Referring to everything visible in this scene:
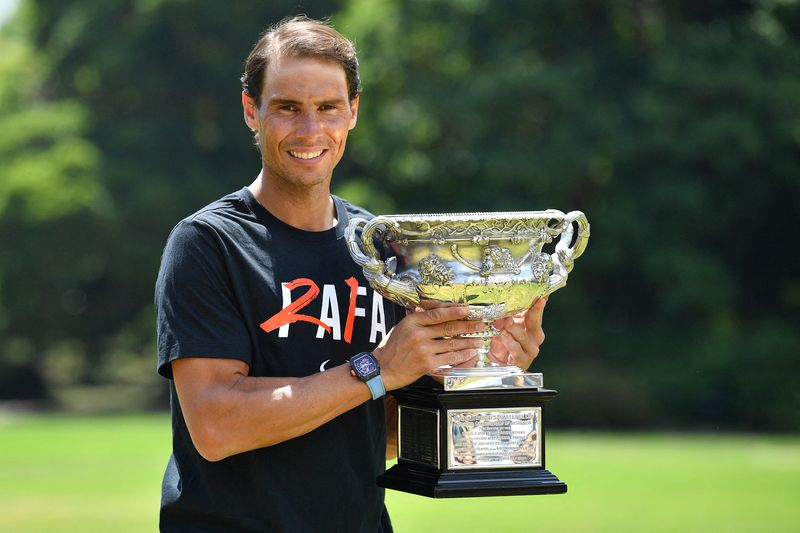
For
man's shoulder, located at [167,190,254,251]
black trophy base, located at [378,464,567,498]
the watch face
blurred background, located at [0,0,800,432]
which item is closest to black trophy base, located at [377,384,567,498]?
black trophy base, located at [378,464,567,498]

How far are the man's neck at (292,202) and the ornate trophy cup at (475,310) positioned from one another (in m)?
0.14

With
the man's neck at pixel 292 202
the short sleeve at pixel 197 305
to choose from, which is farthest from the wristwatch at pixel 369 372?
the man's neck at pixel 292 202

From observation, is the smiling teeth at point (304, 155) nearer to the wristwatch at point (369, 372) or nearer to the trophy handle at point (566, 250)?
the wristwatch at point (369, 372)

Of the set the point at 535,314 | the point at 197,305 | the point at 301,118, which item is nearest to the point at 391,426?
the point at 535,314

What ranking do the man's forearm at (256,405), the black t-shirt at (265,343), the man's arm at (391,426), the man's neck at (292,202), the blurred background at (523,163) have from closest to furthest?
the man's forearm at (256,405) → the black t-shirt at (265,343) → the man's neck at (292,202) → the man's arm at (391,426) → the blurred background at (523,163)

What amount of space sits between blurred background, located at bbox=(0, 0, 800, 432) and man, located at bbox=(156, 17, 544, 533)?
66.8 ft

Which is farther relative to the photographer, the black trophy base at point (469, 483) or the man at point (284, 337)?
the black trophy base at point (469, 483)

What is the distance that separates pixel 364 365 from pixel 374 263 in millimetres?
281

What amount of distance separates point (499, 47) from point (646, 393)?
285 inches

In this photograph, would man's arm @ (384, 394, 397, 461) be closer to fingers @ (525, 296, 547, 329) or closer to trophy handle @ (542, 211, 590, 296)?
fingers @ (525, 296, 547, 329)

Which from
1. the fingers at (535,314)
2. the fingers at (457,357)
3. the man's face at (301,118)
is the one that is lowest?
the fingers at (457,357)

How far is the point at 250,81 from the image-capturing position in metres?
3.57

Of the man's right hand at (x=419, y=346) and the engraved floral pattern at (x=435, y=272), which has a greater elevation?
the engraved floral pattern at (x=435, y=272)

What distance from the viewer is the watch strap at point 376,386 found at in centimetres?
333
